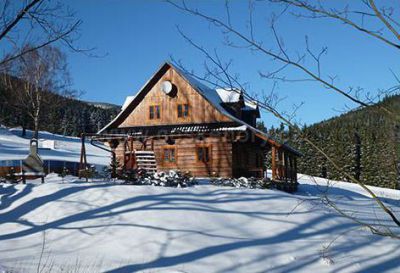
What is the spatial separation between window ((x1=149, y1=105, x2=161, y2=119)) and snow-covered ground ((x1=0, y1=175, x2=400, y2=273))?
39.6ft

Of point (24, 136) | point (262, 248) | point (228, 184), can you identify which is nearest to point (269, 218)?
point (262, 248)

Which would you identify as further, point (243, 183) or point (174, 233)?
point (243, 183)

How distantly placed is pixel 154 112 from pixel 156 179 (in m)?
9.53

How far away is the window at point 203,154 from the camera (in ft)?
77.4

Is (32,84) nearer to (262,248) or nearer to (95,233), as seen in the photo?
(95,233)

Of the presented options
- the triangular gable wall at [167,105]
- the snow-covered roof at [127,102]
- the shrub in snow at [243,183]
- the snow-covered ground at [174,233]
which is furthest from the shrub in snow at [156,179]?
the snow-covered roof at [127,102]

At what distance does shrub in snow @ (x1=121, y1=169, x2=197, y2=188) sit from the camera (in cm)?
1559

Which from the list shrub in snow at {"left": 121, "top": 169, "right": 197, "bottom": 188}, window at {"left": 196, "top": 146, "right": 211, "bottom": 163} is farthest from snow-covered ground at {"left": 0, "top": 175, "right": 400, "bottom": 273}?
window at {"left": 196, "top": 146, "right": 211, "bottom": 163}

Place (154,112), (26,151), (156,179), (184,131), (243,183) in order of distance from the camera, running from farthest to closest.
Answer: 1. (26,151)
2. (154,112)
3. (184,131)
4. (243,183)
5. (156,179)

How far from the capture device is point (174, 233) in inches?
370

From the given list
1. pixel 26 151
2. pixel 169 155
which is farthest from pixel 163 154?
pixel 26 151

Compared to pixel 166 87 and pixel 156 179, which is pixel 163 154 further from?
pixel 156 179

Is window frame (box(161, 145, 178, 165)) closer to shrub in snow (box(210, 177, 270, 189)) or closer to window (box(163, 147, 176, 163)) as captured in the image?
window (box(163, 147, 176, 163))

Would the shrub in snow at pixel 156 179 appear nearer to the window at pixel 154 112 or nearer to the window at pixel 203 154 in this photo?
the window at pixel 203 154
